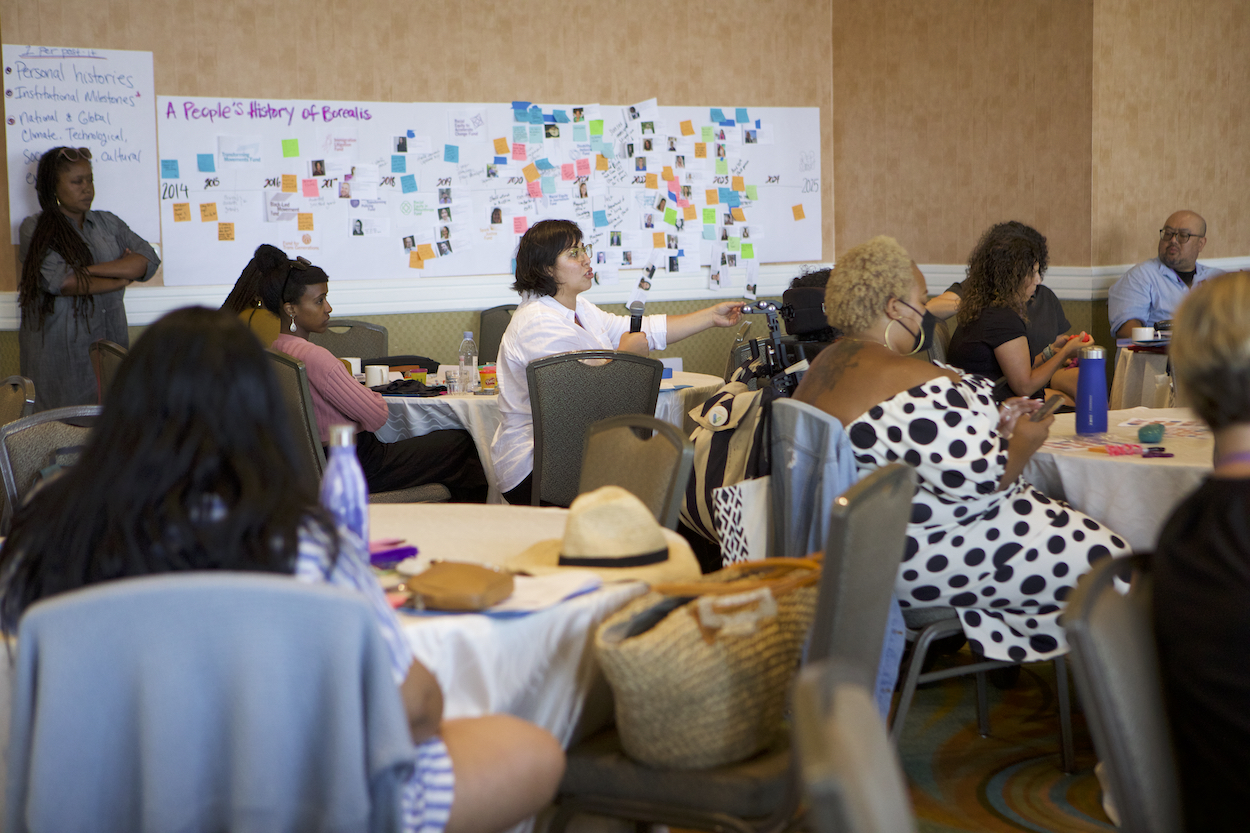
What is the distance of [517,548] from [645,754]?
1.79 feet

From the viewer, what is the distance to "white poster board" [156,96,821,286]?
5.82 m

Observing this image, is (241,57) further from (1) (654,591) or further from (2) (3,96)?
(1) (654,591)

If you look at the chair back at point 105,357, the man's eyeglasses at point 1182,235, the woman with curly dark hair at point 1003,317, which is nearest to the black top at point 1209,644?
the woman with curly dark hair at point 1003,317

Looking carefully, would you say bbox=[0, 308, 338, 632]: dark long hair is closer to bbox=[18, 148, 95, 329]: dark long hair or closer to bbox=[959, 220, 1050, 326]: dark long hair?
bbox=[959, 220, 1050, 326]: dark long hair

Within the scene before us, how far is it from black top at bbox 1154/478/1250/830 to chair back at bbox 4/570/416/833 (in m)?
0.89

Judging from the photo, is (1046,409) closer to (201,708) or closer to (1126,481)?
(1126,481)

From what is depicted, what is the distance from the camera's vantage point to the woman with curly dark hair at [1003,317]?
4.48m

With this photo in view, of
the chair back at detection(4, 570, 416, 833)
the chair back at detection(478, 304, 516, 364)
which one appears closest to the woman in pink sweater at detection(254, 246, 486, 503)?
the chair back at detection(478, 304, 516, 364)

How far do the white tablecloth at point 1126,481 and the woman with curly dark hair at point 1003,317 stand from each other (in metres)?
1.64

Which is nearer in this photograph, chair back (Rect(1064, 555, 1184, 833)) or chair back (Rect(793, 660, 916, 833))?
chair back (Rect(793, 660, 916, 833))

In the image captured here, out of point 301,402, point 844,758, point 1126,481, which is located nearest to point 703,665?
point 844,758

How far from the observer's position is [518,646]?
63.6 inches

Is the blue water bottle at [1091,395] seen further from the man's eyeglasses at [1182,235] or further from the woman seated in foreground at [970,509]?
the man's eyeglasses at [1182,235]

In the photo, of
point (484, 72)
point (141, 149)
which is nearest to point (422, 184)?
point (484, 72)
